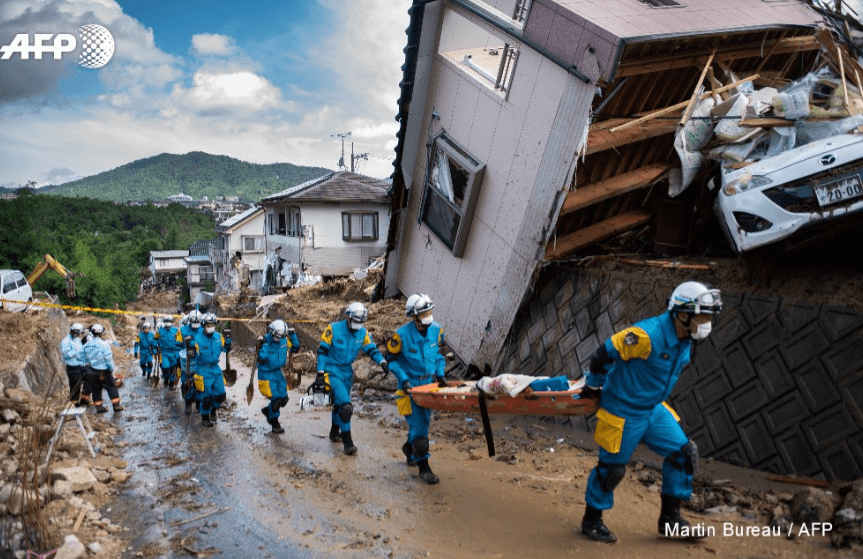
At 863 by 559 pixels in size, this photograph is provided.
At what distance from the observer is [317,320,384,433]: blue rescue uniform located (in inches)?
295

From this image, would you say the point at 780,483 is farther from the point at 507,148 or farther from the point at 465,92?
the point at 465,92

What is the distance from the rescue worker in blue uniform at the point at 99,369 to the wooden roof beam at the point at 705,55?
1027cm

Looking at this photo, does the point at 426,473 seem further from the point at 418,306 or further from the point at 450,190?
the point at 450,190

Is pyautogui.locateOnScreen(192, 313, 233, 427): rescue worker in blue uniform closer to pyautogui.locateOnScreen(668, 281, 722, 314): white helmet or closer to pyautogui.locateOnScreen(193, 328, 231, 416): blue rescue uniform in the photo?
pyautogui.locateOnScreen(193, 328, 231, 416): blue rescue uniform

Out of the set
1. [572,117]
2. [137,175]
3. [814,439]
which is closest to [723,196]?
[572,117]

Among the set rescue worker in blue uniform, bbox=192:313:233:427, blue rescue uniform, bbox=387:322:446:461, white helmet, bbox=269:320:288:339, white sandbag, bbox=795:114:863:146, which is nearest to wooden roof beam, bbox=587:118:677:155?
white sandbag, bbox=795:114:863:146

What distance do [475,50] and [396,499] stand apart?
786cm

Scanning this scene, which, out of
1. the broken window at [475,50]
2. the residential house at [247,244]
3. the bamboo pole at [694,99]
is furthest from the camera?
the residential house at [247,244]

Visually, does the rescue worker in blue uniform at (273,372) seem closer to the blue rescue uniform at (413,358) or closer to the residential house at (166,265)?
the blue rescue uniform at (413,358)

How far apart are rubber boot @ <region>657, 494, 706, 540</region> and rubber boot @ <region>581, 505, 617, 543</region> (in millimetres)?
405

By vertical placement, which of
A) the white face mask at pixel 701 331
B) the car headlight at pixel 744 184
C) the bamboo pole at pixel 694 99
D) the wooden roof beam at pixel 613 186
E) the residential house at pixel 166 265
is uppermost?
the bamboo pole at pixel 694 99

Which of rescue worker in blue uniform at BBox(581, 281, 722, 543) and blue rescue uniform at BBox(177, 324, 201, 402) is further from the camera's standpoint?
blue rescue uniform at BBox(177, 324, 201, 402)

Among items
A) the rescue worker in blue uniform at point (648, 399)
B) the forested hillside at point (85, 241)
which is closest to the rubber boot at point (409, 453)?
the rescue worker in blue uniform at point (648, 399)

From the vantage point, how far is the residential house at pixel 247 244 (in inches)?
1612
